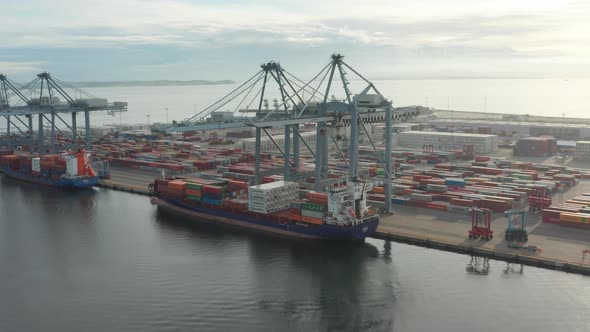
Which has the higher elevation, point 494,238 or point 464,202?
point 464,202

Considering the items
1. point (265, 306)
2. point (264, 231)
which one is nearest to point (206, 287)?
point (265, 306)

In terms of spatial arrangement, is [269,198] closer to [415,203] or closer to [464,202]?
[415,203]

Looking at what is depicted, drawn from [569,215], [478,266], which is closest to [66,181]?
[478,266]

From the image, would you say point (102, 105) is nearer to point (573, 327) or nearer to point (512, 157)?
point (512, 157)

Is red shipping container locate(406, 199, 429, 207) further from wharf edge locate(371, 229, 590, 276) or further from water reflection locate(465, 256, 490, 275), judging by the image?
water reflection locate(465, 256, 490, 275)

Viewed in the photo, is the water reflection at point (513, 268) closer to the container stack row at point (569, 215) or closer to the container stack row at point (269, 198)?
the container stack row at point (569, 215)

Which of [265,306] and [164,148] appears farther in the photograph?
[164,148]

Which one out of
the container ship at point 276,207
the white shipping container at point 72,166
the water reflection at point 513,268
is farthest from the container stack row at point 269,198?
the white shipping container at point 72,166
